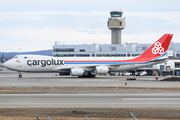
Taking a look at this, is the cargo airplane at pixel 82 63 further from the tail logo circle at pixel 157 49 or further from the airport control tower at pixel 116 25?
the airport control tower at pixel 116 25

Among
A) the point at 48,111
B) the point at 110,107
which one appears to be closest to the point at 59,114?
the point at 48,111

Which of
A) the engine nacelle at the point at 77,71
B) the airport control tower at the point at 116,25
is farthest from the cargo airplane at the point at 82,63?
the airport control tower at the point at 116,25

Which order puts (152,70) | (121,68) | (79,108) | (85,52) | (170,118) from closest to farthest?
(170,118), (79,108), (121,68), (152,70), (85,52)

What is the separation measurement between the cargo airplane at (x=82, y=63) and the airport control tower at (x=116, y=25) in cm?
9661

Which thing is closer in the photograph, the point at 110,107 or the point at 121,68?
the point at 110,107

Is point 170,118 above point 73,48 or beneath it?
beneath

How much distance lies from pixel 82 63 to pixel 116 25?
103 meters

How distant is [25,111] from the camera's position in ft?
67.9

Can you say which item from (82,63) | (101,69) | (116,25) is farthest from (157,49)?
(116,25)

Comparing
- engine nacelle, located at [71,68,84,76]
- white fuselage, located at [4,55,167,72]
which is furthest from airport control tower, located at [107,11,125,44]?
engine nacelle, located at [71,68,84,76]

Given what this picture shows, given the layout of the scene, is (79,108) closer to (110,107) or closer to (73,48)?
(110,107)

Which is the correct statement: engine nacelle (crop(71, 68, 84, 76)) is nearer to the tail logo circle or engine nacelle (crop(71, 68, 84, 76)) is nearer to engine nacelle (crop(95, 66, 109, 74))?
engine nacelle (crop(95, 66, 109, 74))

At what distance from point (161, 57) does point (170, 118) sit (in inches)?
1837

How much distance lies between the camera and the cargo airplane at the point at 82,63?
5859 cm
